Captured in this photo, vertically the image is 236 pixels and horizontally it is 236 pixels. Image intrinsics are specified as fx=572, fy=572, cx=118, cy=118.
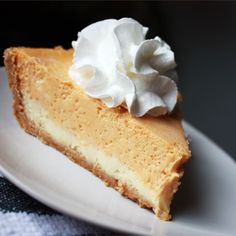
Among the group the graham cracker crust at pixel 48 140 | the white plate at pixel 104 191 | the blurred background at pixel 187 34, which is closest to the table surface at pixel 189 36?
the blurred background at pixel 187 34

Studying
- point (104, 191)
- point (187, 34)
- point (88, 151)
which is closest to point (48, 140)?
point (88, 151)

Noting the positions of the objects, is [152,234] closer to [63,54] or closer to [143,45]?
[143,45]

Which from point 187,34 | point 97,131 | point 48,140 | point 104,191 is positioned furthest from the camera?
point 187,34

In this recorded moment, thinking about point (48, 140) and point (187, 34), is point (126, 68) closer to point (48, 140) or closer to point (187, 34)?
point (48, 140)

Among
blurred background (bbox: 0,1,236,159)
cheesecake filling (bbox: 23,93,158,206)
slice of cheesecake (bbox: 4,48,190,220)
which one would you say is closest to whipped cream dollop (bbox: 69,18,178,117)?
slice of cheesecake (bbox: 4,48,190,220)

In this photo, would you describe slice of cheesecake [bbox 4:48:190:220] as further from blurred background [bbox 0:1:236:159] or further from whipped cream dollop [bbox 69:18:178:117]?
blurred background [bbox 0:1:236:159]

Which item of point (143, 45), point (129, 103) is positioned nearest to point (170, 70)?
point (143, 45)

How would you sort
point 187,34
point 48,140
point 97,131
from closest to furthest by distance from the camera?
point 97,131
point 48,140
point 187,34
